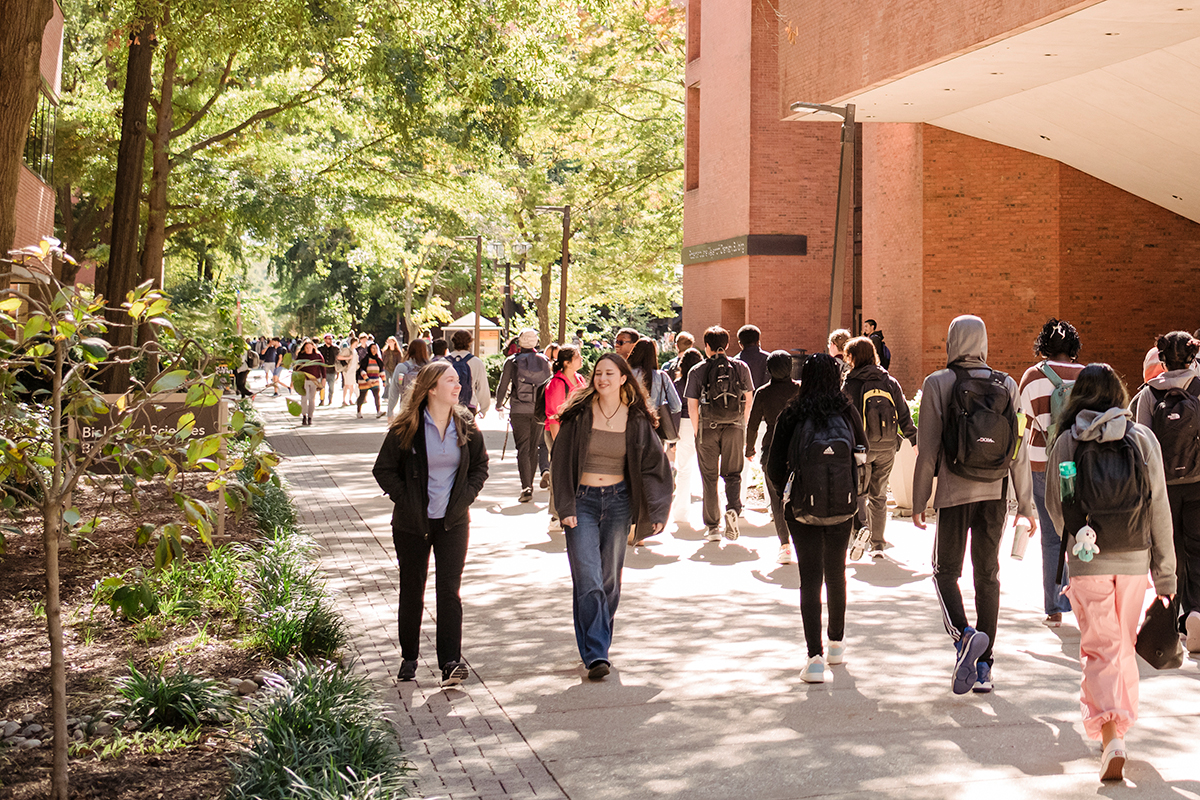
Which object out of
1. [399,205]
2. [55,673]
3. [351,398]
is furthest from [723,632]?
[351,398]

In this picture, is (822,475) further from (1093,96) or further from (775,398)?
(1093,96)

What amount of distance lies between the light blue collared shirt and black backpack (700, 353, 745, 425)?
4722mm

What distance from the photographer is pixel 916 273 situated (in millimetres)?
22109

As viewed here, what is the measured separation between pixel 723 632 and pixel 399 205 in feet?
68.7

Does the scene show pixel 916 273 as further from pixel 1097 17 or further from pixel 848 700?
pixel 848 700

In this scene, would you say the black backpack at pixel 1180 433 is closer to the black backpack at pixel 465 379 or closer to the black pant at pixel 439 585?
the black pant at pixel 439 585

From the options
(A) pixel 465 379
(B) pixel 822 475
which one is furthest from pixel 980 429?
(A) pixel 465 379

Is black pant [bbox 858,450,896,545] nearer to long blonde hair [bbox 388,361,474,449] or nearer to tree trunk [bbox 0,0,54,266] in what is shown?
long blonde hair [bbox 388,361,474,449]

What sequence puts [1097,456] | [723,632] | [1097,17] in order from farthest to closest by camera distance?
[1097,17] → [723,632] → [1097,456]

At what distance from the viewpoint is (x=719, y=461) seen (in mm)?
11266

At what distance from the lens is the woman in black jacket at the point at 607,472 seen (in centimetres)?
664

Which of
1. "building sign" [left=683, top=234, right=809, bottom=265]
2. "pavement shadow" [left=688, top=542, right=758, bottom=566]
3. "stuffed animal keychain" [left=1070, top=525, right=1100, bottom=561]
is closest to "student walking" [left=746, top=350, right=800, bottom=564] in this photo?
"pavement shadow" [left=688, top=542, right=758, bottom=566]

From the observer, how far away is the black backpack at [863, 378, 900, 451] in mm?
9383

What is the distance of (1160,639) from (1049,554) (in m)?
2.60
